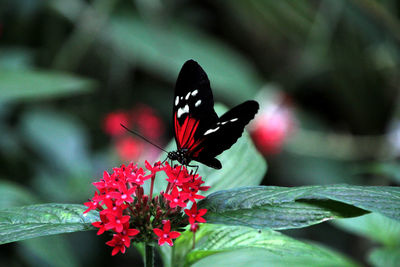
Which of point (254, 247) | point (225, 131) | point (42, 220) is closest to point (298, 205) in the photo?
point (254, 247)

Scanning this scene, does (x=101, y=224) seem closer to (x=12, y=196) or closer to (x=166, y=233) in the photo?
(x=166, y=233)

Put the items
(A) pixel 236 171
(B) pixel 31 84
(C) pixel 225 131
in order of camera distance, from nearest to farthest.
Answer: (C) pixel 225 131, (A) pixel 236 171, (B) pixel 31 84

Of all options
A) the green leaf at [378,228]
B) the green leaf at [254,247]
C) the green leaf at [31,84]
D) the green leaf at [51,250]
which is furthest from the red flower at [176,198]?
the green leaf at [31,84]

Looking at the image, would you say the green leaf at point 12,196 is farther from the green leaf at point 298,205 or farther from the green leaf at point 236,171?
the green leaf at point 298,205

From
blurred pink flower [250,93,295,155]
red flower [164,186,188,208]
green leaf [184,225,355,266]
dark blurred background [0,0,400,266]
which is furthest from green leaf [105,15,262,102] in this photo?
red flower [164,186,188,208]

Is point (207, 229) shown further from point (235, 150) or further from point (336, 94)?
point (336, 94)

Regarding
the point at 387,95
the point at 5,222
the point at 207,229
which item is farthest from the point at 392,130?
the point at 5,222
